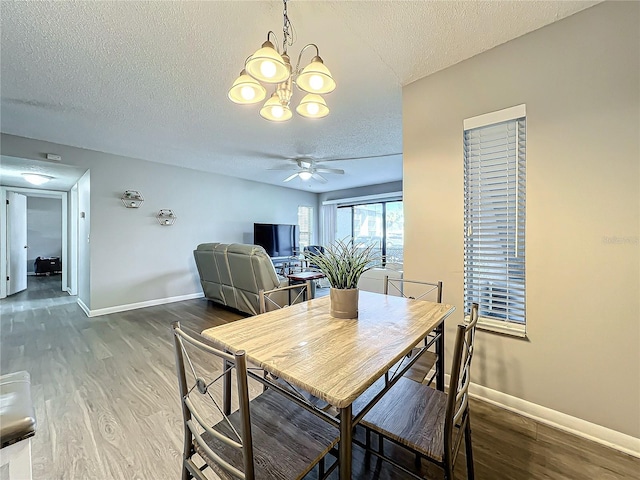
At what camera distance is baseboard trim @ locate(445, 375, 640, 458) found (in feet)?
4.89

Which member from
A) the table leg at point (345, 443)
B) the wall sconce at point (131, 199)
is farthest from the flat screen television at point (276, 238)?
the table leg at point (345, 443)

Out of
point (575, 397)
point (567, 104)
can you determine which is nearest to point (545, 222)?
point (567, 104)

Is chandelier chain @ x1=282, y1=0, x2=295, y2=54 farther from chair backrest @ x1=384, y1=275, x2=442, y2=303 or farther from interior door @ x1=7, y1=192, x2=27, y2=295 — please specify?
interior door @ x1=7, y1=192, x2=27, y2=295

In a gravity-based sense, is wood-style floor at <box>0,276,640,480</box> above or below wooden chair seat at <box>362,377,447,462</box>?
below

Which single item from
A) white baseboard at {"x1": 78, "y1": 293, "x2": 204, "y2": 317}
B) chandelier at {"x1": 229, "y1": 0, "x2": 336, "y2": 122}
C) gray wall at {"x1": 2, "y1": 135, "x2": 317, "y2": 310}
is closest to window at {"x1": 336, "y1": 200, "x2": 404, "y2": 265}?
gray wall at {"x1": 2, "y1": 135, "x2": 317, "y2": 310}

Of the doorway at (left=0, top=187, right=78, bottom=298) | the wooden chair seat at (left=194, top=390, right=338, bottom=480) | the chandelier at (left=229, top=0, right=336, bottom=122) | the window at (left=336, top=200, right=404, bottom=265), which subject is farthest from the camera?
the window at (left=336, top=200, right=404, bottom=265)

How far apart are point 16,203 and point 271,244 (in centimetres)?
528

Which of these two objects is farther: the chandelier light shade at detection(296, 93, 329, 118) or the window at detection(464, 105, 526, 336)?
the window at detection(464, 105, 526, 336)

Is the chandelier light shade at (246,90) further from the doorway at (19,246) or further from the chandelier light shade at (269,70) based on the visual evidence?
the doorway at (19,246)

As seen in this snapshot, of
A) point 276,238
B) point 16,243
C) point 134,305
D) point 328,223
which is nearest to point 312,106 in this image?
point 134,305

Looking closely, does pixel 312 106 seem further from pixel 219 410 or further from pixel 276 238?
pixel 276 238

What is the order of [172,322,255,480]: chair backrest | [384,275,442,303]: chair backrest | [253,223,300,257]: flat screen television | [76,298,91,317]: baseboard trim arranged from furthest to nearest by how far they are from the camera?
1. [253,223,300,257]: flat screen television
2. [76,298,91,317]: baseboard trim
3. [384,275,442,303]: chair backrest
4. [172,322,255,480]: chair backrest

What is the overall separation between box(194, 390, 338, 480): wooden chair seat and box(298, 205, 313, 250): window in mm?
6447

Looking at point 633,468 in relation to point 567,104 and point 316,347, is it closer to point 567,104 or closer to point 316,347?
point 316,347
